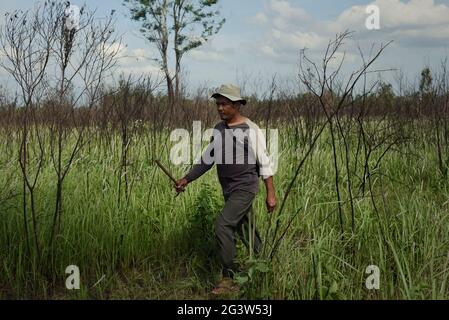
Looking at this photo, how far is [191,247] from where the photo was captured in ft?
9.98

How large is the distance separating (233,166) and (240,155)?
75 mm

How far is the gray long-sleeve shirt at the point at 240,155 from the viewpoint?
8.11ft

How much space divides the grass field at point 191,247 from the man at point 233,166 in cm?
16

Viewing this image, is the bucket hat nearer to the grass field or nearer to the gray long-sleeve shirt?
the gray long-sleeve shirt

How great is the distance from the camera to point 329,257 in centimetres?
251

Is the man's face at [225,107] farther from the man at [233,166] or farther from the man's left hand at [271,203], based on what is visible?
the man's left hand at [271,203]

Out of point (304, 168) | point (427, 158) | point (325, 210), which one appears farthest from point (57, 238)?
point (427, 158)

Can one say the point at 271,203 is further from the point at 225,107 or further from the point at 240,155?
the point at 225,107

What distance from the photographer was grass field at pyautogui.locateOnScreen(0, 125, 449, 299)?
7.66ft
